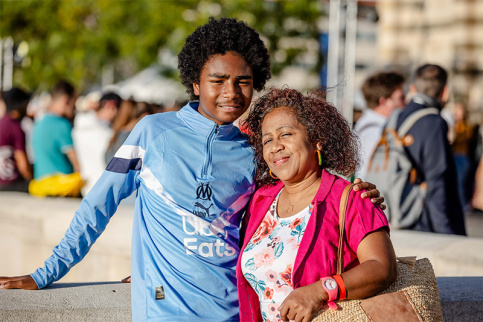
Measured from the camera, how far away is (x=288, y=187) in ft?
9.74

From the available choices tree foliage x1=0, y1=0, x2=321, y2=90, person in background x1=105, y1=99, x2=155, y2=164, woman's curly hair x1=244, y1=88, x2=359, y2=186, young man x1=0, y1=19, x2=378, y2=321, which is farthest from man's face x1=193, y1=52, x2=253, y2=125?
tree foliage x1=0, y1=0, x2=321, y2=90

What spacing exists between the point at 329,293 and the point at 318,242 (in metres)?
0.24

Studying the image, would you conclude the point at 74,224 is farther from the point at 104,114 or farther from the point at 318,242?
the point at 104,114

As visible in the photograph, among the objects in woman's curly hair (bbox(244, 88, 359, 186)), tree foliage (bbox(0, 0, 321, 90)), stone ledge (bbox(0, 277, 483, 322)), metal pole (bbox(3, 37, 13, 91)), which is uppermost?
tree foliage (bbox(0, 0, 321, 90))

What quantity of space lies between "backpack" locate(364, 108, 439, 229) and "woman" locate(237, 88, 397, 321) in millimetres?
2618

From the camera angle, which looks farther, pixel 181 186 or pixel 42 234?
pixel 42 234

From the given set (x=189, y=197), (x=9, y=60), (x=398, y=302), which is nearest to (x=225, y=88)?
A: (x=189, y=197)

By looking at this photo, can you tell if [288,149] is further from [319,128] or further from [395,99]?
[395,99]

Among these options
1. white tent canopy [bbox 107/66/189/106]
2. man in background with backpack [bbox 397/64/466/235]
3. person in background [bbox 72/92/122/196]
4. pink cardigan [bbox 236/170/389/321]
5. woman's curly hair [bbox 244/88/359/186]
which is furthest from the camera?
white tent canopy [bbox 107/66/189/106]

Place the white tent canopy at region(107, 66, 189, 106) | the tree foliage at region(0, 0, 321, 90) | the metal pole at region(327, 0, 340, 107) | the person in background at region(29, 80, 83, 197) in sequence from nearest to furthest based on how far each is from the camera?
the person in background at region(29, 80, 83, 197) < the metal pole at region(327, 0, 340, 107) < the tree foliage at region(0, 0, 321, 90) < the white tent canopy at region(107, 66, 189, 106)

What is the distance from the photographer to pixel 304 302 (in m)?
2.45

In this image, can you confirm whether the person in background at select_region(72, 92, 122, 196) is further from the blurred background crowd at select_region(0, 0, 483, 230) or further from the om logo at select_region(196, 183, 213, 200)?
the om logo at select_region(196, 183, 213, 200)

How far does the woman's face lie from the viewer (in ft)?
9.48

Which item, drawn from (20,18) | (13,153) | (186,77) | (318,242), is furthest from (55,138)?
(20,18)
